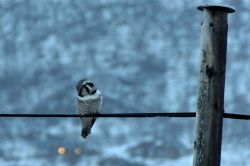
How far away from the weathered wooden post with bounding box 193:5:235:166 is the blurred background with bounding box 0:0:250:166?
47.8 metres

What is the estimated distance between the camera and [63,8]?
10281 cm

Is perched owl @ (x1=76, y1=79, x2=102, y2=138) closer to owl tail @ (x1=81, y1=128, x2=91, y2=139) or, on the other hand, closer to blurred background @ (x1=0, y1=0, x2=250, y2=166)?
owl tail @ (x1=81, y1=128, x2=91, y2=139)

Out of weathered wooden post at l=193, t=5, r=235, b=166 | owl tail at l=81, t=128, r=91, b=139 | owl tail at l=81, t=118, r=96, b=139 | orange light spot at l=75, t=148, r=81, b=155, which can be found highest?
orange light spot at l=75, t=148, r=81, b=155

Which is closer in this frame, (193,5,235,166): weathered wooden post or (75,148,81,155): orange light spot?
(193,5,235,166): weathered wooden post

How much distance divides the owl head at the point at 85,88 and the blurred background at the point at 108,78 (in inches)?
1750

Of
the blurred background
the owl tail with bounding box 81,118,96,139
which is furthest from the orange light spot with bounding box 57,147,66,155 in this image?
the owl tail with bounding box 81,118,96,139

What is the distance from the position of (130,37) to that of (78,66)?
11733mm

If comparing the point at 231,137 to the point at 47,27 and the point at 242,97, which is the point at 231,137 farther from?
the point at 47,27

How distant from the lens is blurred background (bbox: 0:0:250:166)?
6306 cm

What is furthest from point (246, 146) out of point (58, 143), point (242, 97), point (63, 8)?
point (63, 8)

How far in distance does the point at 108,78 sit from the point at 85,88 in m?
69.7

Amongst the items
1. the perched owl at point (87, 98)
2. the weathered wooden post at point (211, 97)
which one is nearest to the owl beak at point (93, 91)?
the perched owl at point (87, 98)

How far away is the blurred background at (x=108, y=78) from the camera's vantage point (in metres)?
63.1

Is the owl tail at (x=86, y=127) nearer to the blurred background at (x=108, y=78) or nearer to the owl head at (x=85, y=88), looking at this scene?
the owl head at (x=85, y=88)
